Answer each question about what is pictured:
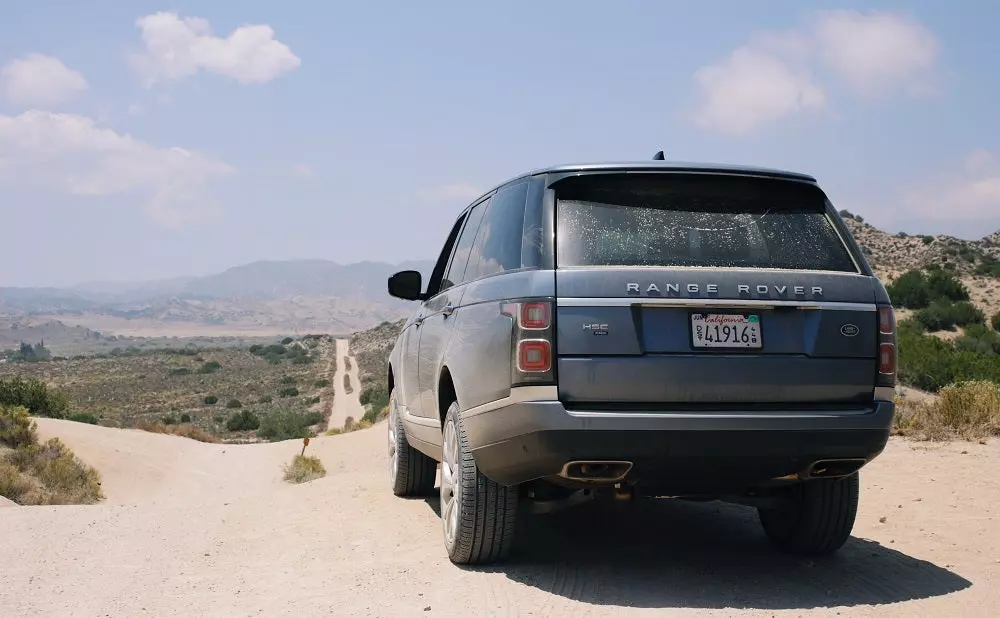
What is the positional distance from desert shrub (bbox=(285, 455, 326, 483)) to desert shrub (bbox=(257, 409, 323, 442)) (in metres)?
15.6

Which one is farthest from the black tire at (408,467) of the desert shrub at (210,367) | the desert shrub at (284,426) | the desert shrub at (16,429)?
the desert shrub at (210,367)

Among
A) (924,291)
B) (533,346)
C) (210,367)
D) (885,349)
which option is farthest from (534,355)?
(210,367)

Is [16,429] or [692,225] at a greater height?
[692,225]

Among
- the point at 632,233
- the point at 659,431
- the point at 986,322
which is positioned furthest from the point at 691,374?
the point at 986,322

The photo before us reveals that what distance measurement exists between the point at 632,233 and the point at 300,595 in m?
2.66

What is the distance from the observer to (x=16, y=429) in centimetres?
2073

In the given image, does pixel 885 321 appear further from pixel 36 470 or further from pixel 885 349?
pixel 36 470

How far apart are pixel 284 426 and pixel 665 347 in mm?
36469

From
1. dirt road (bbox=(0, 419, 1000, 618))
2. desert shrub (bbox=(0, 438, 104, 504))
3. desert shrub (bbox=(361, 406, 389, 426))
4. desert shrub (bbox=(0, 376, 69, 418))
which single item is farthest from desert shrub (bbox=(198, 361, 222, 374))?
dirt road (bbox=(0, 419, 1000, 618))

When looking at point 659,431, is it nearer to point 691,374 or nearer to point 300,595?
point 691,374

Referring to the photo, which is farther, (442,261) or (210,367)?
(210,367)

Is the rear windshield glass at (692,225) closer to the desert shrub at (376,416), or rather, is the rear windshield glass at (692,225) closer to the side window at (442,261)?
the side window at (442,261)

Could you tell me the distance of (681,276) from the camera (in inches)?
195

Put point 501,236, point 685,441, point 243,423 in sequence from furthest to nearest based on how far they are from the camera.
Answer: point 243,423 → point 501,236 → point 685,441
